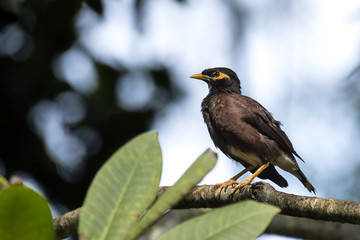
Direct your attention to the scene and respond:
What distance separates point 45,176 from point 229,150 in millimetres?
2435

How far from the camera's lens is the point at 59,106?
6.43 m

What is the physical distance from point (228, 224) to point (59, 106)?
5.65 meters

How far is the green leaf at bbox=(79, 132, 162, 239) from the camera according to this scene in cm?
104

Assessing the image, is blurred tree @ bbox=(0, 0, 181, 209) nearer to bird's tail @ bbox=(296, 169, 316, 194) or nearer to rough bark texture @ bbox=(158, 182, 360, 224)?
bird's tail @ bbox=(296, 169, 316, 194)

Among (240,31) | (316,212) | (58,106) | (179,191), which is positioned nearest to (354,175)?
(240,31)

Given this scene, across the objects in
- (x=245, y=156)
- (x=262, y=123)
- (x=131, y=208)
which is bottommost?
(x=131, y=208)

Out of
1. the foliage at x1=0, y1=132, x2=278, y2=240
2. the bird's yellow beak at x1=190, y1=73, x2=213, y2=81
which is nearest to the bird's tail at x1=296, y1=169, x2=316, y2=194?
the bird's yellow beak at x1=190, y1=73, x2=213, y2=81

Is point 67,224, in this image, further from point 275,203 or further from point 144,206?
point 144,206

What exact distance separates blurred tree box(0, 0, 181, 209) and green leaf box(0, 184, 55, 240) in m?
5.13

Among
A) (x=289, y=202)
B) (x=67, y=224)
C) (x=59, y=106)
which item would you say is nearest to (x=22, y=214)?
(x=289, y=202)

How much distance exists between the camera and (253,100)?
502cm

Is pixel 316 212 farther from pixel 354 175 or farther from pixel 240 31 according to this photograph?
pixel 354 175

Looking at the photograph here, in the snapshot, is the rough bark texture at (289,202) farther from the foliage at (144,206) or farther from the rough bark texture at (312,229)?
the foliage at (144,206)

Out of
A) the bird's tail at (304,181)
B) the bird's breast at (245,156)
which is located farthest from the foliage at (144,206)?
the bird's tail at (304,181)
